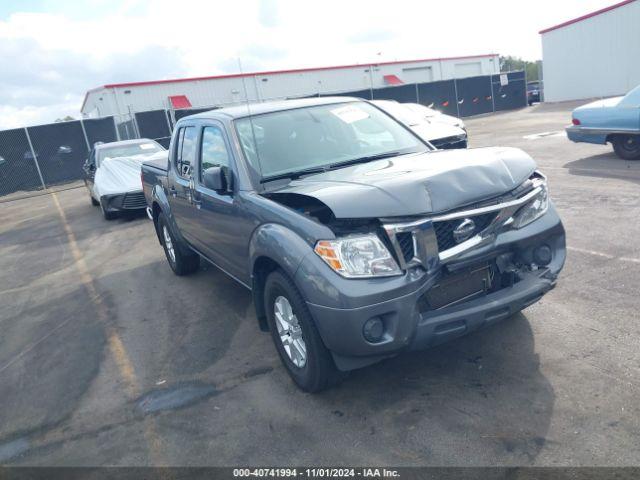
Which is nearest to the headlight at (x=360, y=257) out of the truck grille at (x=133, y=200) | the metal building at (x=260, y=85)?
the truck grille at (x=133, y=200)

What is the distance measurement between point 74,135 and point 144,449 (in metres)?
22.4

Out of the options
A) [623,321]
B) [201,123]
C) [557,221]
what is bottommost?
[623,321]

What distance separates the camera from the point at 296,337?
3.68 m

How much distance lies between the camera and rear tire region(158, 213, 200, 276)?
6.60 meters

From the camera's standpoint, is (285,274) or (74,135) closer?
(285,274)

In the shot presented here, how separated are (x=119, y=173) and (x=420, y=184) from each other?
10.2 m

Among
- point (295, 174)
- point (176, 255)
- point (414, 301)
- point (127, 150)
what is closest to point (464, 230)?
point (414, 301)

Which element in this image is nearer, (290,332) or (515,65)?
(290,332)

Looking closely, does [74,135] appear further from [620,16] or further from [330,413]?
[620,16]

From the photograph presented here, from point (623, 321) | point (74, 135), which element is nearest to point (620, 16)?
point (74, 135)

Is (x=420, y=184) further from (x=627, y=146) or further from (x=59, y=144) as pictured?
(x=59, y=144)

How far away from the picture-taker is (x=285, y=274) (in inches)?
139

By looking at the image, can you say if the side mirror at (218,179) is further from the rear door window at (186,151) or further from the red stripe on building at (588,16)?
the red stripe on building at (588,16)

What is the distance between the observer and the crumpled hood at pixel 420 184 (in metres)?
3.18
